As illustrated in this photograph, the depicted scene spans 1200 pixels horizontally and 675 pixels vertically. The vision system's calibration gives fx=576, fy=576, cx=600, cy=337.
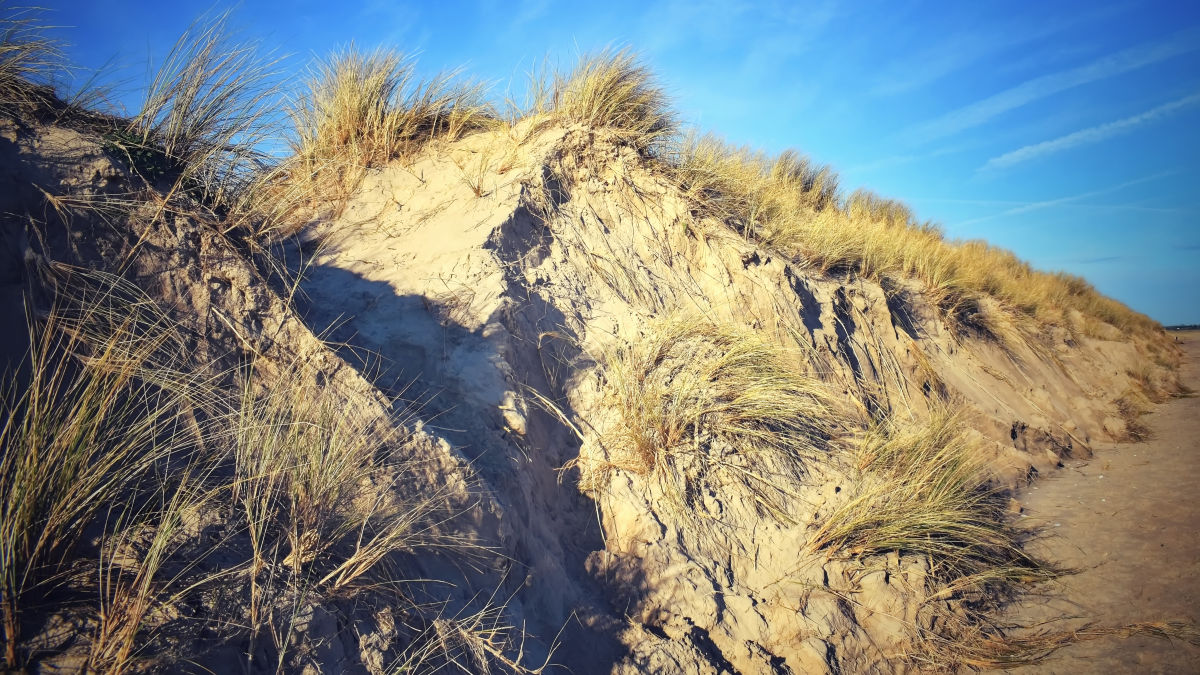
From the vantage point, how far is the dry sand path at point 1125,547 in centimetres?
360

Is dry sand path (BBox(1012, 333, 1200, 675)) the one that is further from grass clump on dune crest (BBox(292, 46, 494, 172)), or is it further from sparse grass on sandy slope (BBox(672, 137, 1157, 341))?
grass clump on dune crest (BBox(292, 46, 494, 172))

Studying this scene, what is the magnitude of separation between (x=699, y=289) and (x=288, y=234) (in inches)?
151

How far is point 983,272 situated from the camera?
10547mm

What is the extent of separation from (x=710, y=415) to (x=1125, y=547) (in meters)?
4.04

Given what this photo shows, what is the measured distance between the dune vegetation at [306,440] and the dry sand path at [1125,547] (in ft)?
1.24

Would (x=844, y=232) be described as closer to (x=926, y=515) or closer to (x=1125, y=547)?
(x=1125, y=547)

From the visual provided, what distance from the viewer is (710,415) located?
171 inches

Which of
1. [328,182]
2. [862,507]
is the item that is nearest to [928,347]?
[862,507]

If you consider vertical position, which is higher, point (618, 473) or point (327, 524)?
point (618, 473)

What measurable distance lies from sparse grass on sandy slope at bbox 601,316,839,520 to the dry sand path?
73.9 inches

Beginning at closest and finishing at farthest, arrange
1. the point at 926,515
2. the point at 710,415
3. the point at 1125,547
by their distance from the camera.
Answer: the point at 926,515 → the point at 710,415 → the point at 1125,547

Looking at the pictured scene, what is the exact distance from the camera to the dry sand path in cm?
360

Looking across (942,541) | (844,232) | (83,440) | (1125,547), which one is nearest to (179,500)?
(83,440)

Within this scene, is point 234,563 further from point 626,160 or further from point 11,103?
point 626,160
